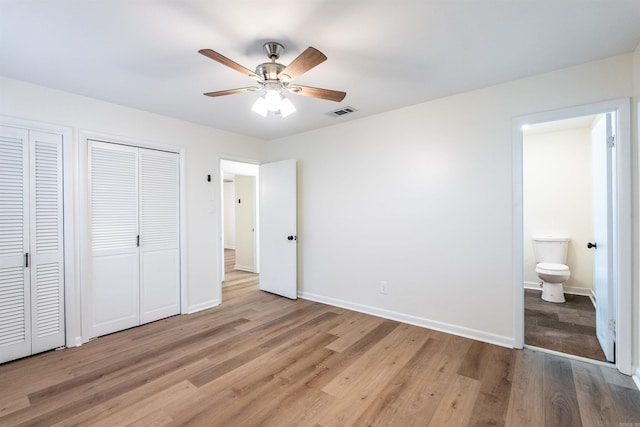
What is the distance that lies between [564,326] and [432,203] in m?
1.96

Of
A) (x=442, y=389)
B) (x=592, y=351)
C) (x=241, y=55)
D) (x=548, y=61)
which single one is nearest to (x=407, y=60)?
(x=548, y=61)

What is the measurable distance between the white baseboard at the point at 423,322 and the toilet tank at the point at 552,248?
7.54 feet

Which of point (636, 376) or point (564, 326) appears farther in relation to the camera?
point (564, 326)

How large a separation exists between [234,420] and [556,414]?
202cm

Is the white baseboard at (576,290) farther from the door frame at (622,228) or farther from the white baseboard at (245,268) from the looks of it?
the white baseboard at (245,268)

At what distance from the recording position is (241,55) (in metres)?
2.16

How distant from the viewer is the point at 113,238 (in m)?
3.07

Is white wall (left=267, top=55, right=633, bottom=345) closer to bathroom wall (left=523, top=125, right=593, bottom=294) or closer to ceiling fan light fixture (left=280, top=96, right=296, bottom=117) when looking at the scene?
ceiling fan light fixture (left=280, top=96, right=296, bottom=117)

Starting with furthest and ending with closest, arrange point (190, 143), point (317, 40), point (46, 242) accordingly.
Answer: point (190, 143) → point (46, 242) → point (317, 40)

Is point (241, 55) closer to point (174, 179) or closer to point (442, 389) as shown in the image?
point (174, 179)

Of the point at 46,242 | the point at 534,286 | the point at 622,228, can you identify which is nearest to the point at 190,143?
the point at 46,242

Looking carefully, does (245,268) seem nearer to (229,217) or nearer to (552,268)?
(229,217)

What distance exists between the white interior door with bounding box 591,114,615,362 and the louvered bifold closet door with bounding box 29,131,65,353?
16.1 ft

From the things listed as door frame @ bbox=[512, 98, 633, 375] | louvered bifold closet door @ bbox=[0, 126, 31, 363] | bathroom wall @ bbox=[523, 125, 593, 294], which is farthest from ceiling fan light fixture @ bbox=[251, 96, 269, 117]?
bathroom wall @ bbox=[523, 125, 593, 294]
